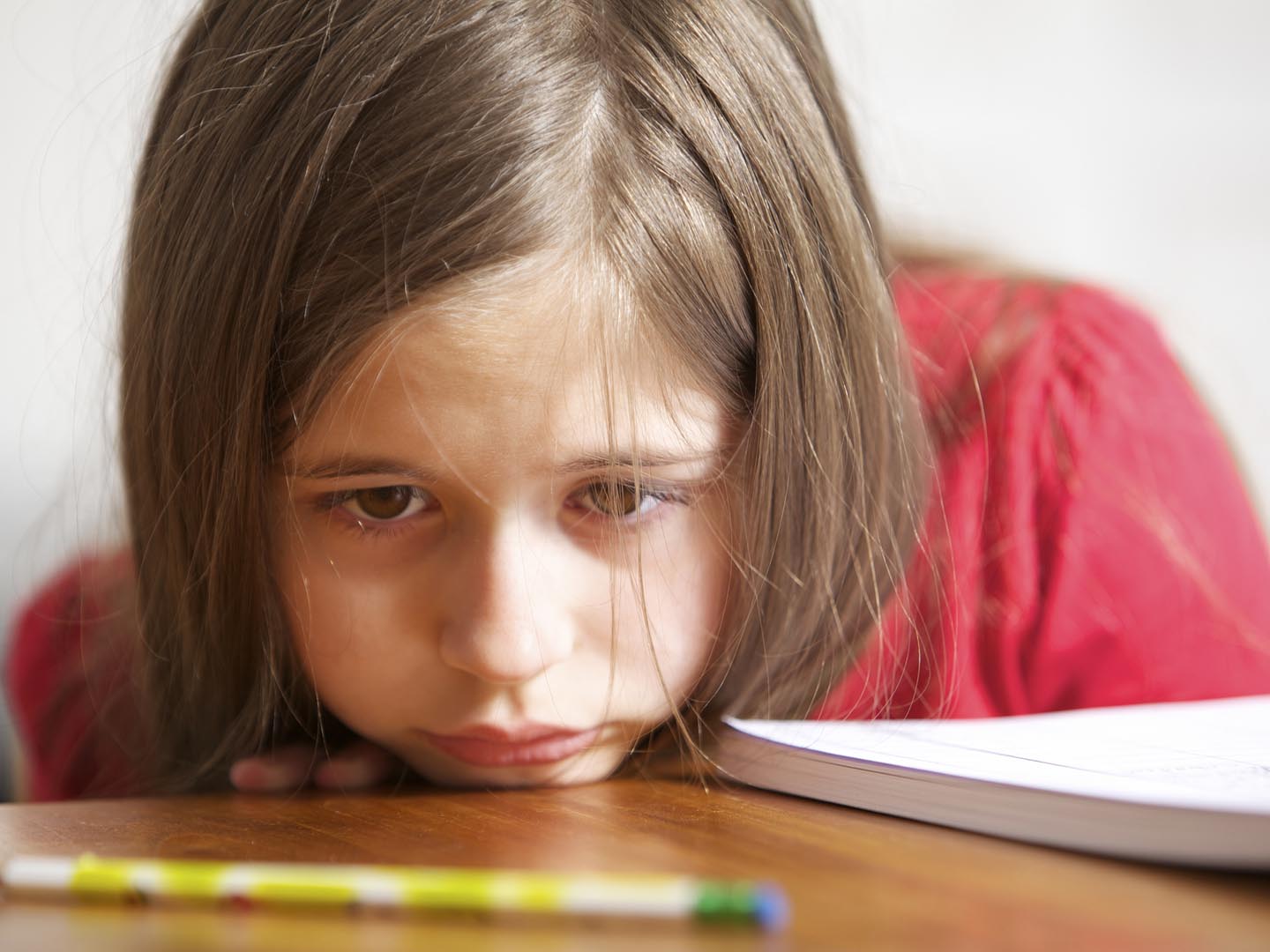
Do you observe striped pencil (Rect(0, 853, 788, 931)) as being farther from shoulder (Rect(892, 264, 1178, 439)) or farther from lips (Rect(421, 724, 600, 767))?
shoulder (Rect(892, 264, 1178, 439))

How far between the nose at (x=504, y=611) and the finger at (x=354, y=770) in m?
0.13

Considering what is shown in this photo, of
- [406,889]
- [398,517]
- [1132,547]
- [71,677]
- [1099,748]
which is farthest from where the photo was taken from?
[71,677]

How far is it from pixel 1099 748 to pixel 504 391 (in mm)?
306

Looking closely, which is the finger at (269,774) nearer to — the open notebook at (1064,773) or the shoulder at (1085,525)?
the open notebook at (1064,773)

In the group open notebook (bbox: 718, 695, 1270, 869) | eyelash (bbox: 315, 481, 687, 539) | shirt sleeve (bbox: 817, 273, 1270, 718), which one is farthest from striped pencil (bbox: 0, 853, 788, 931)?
shirt sleeve (bbox: 817, 273, 1270, 718)

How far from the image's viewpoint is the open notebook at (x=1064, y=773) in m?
0.39

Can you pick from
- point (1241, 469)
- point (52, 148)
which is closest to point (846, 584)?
point (1241, 469)

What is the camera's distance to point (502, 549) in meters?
0.56

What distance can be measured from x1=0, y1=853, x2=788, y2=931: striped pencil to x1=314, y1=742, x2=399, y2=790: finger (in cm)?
25

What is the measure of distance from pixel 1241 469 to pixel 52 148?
122cm

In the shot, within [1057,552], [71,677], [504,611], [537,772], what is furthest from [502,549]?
[71,677]

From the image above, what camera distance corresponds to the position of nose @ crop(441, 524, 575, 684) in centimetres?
55

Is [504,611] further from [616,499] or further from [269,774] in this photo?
[269,774]

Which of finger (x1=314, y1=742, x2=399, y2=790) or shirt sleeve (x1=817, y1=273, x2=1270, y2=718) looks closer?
finger (x1=314, y1=742, x2=399, y2=790)
